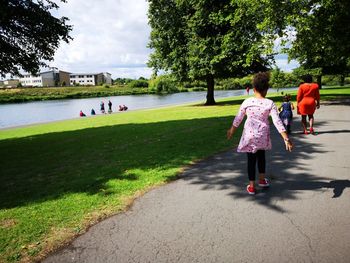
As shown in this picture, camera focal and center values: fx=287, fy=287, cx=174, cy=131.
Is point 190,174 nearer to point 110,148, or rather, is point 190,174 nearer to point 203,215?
point 203,215

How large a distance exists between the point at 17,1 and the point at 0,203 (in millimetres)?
11745

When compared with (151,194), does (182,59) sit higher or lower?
higher

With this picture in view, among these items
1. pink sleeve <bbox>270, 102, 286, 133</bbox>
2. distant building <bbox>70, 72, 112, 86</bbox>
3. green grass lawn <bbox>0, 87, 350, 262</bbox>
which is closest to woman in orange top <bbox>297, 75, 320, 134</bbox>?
green grass lawn <bbox>0, 87, 350, 262</bbox>

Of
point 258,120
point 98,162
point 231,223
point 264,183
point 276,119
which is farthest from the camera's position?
point 98,162

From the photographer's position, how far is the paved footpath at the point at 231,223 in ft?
11.1

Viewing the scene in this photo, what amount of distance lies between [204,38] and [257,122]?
22997 millimetres

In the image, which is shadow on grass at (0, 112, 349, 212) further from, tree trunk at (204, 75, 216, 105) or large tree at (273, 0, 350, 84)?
tree trunk at (204, 75, 216, 105)

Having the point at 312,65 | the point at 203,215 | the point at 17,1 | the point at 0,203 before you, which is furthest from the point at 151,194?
the point at 312,65

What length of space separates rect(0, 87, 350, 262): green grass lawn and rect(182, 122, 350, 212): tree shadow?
26.2 inches

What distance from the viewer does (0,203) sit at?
550 centimetres

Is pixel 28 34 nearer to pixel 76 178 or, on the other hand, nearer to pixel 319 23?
pixel 76 178

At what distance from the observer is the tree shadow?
16.3 feet

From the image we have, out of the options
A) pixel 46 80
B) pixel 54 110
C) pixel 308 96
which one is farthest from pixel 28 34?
pixel 46 80

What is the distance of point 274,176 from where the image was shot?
5875 mm
